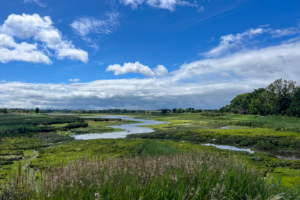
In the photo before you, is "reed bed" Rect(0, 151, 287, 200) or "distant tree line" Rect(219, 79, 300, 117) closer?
"reed bed" Rect(0, 151, 287, 200)

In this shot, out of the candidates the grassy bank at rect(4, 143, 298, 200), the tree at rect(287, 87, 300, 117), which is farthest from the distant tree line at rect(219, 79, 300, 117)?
the grassy bank at rect(4, 143, 298, 200)

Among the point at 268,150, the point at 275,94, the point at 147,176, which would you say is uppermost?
the point at 275,94

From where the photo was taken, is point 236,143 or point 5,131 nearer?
point 236,143

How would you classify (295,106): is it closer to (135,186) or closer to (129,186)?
(135,186)

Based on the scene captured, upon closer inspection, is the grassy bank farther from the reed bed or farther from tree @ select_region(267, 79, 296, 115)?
tree @ select_region(267, 79, 296, 115)

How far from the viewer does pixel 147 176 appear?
4293mm

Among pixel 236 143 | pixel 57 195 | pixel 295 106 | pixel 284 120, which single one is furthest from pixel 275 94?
pixel 57 195

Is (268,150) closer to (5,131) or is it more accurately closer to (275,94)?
(5,131)

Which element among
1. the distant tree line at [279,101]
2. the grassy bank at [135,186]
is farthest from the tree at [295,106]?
the grassy bank at [135,186]

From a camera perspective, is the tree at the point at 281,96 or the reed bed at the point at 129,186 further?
the tree at the point at 281,96

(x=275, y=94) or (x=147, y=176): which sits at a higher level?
(x=275, y=94)

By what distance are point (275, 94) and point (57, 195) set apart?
246 ft

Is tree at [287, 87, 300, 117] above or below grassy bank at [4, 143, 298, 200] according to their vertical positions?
above

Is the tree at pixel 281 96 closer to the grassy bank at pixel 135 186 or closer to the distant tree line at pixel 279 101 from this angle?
the distant tree line at pixel 279 101
